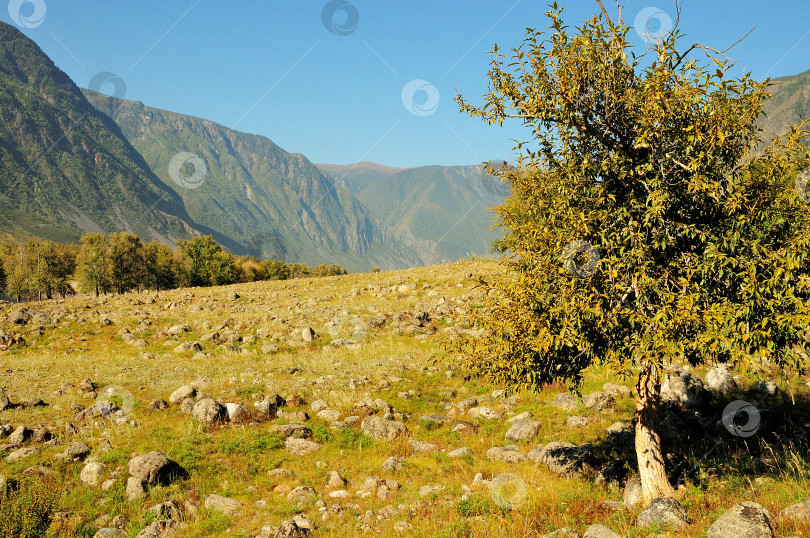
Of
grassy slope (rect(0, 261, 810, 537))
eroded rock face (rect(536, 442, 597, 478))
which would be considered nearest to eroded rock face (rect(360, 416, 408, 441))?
grassy slope (rect(0, 261, 810, 537))

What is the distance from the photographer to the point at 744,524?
26.8 ft

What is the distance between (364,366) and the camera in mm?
24812

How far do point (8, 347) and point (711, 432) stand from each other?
39.9 meters

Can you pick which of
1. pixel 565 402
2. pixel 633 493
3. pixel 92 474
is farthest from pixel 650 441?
pixel 92 474

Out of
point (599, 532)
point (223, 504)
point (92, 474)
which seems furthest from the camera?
point (92, 474)

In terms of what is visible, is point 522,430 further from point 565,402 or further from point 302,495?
point 302,495

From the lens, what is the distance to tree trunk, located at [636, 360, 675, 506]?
1061 centimetres

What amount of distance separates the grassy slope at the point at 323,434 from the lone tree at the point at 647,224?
2.67m

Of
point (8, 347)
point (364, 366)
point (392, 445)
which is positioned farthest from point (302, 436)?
point (8, 347)

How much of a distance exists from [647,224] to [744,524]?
229 inches

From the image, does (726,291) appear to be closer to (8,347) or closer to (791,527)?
(791,527)

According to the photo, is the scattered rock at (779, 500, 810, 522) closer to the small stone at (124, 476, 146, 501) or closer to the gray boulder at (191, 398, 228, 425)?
the small stone at (124, 476, 146, 501)

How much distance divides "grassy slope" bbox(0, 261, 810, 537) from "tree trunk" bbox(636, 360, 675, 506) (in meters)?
0.72

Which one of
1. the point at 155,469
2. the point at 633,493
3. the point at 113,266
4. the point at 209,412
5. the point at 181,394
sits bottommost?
the point at 633,493
